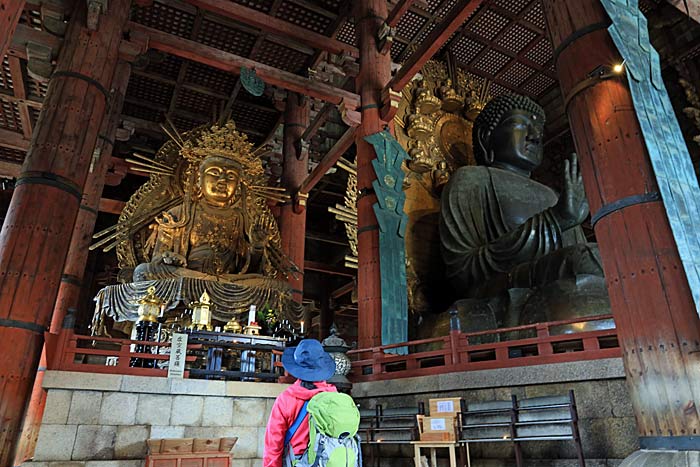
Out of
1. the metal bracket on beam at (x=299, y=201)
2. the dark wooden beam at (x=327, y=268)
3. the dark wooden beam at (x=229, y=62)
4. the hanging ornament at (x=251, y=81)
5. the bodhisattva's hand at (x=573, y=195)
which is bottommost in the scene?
the bodhisattva's hand at (x=573, y=195)

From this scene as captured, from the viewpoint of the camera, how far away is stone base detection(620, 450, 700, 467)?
1957mm

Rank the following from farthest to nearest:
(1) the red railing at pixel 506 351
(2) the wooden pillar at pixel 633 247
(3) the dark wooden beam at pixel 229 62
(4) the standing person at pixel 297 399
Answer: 1. (3) the dark wooden beam at pixel 229 62
2. (1) the red railing at pixel 506 351
3. (2) the wooden pillar at pixel 633 247
4. (4) the standing person at pixel 297 399

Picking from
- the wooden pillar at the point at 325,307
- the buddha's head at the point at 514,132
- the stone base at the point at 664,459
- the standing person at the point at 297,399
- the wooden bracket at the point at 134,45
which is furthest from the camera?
the wooden pillar at the point at 325,307

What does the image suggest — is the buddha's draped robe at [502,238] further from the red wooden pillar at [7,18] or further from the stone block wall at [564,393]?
the red wooden pillar at [7,18]

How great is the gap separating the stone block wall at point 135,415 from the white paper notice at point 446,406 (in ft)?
4.85

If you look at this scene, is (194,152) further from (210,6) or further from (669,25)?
(669,25)

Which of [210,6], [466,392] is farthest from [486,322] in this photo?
[210,6]

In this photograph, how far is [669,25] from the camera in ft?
22.9

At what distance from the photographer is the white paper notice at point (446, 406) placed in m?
3.39

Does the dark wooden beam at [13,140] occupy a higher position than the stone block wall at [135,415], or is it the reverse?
the dark wooden beam at [13,140]

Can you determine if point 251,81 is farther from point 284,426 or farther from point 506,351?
point 284,426

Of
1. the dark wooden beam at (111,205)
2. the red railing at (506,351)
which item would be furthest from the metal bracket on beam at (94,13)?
the dark wooden beam at (111,205)

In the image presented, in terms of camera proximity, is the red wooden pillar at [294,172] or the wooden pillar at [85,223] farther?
the red wooden pillar at [294,172]

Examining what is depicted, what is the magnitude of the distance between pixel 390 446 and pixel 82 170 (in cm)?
341
